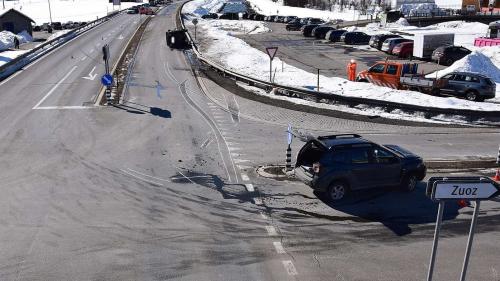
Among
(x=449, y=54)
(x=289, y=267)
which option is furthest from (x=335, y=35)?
(x=289, y=267)

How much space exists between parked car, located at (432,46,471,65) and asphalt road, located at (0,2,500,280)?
2166cm

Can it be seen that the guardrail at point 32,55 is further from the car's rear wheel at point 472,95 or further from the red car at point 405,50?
the red car at point 405,50

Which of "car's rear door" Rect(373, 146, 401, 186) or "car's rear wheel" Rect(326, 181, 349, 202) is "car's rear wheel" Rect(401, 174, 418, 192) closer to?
"car's rear door" Rect(373, 146, 401, 186)

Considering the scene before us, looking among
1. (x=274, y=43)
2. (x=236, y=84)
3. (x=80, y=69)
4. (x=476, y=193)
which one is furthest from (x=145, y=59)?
(x=476, y=193)

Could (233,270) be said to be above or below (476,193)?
below

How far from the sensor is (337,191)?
12.7 m

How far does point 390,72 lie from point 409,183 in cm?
1567

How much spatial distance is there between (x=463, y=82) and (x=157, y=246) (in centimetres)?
2141

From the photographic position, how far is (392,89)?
2662cm

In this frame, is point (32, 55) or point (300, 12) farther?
point (300, 12)

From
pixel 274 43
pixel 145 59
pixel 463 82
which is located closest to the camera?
pixel 463 82

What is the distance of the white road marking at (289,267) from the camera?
9.12m

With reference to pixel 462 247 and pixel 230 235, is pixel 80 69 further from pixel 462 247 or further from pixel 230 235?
pixel 462 247

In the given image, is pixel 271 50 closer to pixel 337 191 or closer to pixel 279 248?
pixel 337 191
